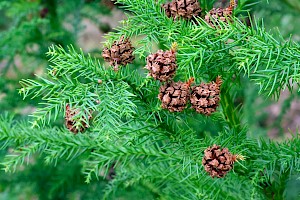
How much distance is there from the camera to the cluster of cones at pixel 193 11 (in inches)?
36.0

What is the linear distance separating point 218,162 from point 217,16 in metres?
0.26

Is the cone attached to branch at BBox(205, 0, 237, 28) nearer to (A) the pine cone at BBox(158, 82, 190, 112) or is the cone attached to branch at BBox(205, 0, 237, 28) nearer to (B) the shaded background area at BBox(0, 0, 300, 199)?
(A) the pine cone at BBox(158, 82, 190, 112)

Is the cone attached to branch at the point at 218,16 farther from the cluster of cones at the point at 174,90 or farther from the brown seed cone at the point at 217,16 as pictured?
the cluster of cones at the point at 174,90

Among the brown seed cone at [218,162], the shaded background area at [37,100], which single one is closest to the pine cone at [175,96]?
the brown seed cone at [218,162]

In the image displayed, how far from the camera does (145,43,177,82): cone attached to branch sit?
83cm

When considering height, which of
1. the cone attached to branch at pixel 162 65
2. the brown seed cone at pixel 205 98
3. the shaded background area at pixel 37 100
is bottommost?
the shaded background area at pixel 37 100

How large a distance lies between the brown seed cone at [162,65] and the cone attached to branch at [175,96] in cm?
2

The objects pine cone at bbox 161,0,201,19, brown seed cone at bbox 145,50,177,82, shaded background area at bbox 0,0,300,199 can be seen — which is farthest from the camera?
shaded background area at bbox 0,0,300,199

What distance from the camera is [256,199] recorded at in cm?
108

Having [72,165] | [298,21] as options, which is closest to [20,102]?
[72,165]

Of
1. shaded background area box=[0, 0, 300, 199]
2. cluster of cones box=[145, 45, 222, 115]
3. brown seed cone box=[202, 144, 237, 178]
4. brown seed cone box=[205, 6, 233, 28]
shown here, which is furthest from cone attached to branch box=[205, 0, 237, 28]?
shaded background area box=[0, 0, 300, 199]

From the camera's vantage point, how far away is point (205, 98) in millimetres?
853

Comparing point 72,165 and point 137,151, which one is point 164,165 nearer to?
point 137,151

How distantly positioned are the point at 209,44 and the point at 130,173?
0.57 metres
